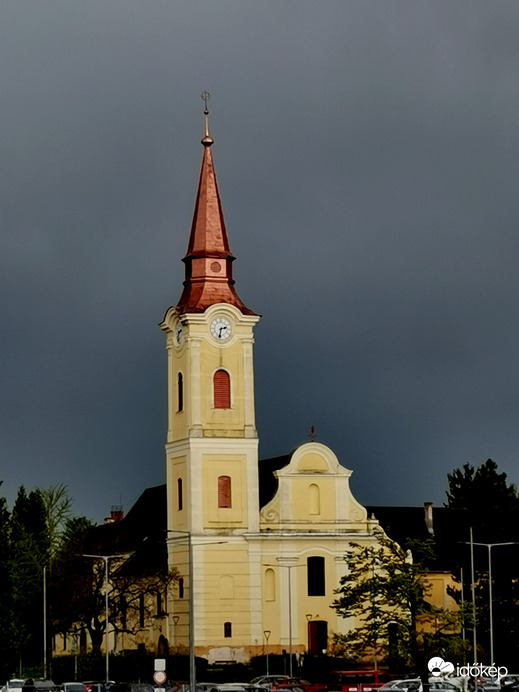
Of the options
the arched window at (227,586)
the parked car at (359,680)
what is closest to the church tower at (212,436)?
the arched window at (227,586)

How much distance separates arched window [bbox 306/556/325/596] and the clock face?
14.4 meters

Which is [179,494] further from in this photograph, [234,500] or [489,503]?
[489,503]

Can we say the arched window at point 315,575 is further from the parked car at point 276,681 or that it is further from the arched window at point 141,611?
the parked car at point 276,681

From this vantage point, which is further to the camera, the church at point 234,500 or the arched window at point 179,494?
the arched window at point 179,494

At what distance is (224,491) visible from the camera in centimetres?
11050

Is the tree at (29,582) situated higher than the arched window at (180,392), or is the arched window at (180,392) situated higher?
the arched window at (180,392)

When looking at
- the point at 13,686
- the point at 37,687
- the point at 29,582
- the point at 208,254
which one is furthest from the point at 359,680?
the point at 29,582

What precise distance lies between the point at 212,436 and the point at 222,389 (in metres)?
2.99

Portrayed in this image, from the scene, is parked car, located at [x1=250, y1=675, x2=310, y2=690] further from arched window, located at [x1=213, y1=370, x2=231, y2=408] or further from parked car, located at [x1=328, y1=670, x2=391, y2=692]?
arched window, located at [x1=213, y1=370, x2=231, y2=408]

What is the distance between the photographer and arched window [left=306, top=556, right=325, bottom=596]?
364 feet

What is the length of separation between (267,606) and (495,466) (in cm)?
1606

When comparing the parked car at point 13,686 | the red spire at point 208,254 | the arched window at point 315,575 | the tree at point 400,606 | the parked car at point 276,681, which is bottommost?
the parked car at point 276,681

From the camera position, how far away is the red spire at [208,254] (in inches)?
4382

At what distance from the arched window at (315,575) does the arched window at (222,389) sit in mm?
10719
